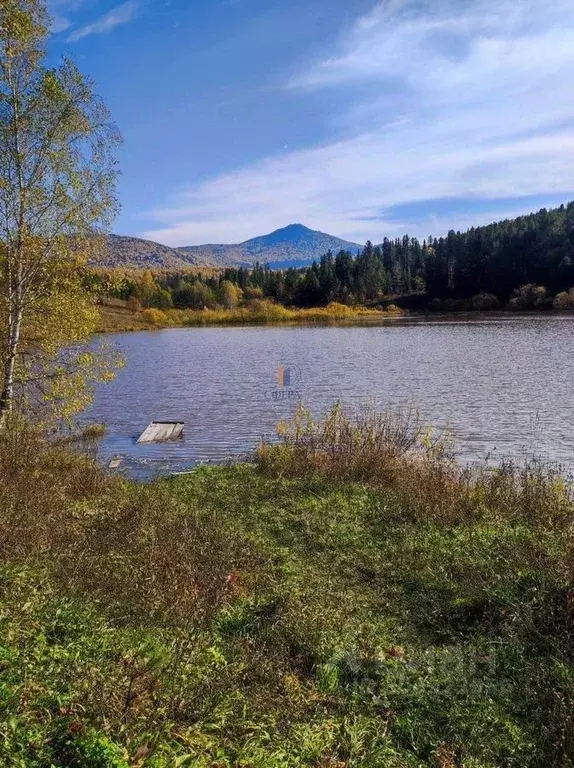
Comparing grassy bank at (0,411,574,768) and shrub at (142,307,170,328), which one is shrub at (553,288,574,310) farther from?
grassy bank at (0,411,574,768)

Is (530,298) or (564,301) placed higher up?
(530,298)

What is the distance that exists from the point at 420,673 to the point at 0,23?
15.4 meters

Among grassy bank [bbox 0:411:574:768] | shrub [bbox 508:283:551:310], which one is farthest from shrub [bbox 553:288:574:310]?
grassy bank [bbox 0:411:574:768]

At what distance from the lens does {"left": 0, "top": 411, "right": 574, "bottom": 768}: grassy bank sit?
4.36 metres

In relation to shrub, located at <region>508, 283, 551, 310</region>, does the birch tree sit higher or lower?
higher

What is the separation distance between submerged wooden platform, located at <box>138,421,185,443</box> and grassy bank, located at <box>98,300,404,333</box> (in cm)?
9627

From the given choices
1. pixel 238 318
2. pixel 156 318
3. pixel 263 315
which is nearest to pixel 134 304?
pixel 156 318

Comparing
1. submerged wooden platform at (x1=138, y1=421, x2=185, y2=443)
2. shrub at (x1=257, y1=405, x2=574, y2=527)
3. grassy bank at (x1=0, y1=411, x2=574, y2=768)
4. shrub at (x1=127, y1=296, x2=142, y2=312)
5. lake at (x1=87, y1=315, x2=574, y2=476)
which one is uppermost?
shrub at (x1=127, y1=296, x2=142, y2=312)

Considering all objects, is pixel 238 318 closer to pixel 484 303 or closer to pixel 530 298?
pixel 484 303

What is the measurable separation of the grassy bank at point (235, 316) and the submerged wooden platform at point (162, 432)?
96.3 meters

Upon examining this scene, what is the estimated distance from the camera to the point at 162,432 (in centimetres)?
2298

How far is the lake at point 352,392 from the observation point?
68.0 ft

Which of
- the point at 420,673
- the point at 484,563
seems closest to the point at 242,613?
the point at 420,673

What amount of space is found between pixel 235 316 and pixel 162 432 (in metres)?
110
